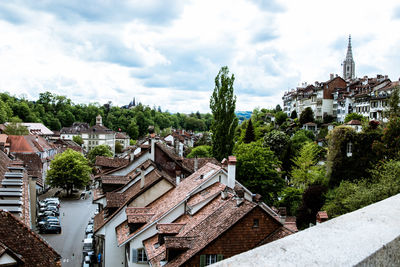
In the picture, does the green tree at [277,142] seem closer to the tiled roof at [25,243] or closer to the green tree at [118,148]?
the tiled roof at [25,243]

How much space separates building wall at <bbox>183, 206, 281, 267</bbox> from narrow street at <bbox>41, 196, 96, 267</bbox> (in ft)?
52.5

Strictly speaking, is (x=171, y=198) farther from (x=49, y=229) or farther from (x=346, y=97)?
(x=346, y=97)

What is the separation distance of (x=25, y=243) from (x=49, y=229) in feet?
89.2

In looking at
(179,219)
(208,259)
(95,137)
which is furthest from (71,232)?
(95,137)

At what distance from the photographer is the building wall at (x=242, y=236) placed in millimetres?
15578

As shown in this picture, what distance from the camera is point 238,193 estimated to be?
1792 centimetres

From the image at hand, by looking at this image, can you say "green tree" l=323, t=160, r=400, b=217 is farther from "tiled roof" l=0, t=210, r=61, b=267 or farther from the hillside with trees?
the hillside with trees

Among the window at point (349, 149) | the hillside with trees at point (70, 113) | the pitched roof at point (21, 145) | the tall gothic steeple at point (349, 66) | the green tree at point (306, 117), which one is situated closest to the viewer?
the window at point (349, 149)

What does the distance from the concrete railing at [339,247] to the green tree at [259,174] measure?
32.1 m

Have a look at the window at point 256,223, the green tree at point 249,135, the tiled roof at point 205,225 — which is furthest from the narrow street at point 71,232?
the green tree at point 249,135

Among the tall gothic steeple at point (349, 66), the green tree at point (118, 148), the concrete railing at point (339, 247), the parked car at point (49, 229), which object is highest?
the tall gothic steeple at point (349, 66)

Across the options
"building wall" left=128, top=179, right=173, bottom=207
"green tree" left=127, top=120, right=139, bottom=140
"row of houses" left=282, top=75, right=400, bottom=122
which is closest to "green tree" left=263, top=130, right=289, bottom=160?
"row of houses" left=282, top=75, right=400, bottom=122

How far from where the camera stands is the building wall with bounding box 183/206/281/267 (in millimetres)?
15578

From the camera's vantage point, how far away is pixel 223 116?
41.9 metres
